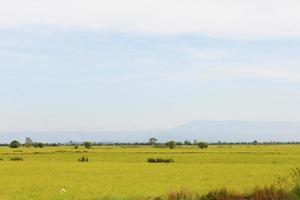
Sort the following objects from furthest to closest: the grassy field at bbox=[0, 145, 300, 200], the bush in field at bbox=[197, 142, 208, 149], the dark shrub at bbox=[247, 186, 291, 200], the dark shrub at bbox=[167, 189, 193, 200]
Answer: the bush in field at bbox=[197, 142, 208, 149] < the grassy field at bbox=[0, 145, 300, 200] < the dark shrub at bbox=[247, 186, 291, 200] < the dark shrub at bbox=[167, 189, 193, 200]

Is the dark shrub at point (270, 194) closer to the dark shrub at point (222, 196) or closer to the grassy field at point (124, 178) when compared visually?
the dark shrub at point (222, 196)

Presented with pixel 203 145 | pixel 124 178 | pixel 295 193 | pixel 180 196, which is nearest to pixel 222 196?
pixel 180 196

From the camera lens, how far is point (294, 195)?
1388cm

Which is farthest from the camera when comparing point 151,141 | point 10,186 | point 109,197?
point 151,141

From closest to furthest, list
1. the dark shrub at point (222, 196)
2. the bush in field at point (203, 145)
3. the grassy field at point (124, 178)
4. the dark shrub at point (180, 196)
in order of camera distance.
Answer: the dark shrub at point (180, 196) < the dark shrub at point (222, 196) < the grassy field at point (124, 178) < the bush in field at point (203, 145)

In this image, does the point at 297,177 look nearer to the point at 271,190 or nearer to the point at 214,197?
the point at 271,190

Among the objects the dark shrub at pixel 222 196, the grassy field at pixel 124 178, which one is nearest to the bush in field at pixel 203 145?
the grassy field at pixel 124 178

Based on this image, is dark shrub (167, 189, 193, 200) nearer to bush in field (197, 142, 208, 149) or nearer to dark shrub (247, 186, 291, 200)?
dark shrub (247, 186, 291, 200)

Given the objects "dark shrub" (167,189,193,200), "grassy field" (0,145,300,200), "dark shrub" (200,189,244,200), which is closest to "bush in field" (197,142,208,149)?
"grassy field" (0,145,300,200)

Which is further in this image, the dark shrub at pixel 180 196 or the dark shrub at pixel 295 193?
the dark shrub at pixel 295 193

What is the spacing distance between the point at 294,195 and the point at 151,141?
7099 inches

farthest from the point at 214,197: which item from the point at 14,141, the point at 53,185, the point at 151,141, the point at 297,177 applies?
the point at 151,141

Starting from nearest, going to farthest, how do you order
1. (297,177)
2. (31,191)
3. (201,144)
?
(297,177)
(31,191)
(201,144)

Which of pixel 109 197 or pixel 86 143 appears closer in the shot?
pixel 109 197
